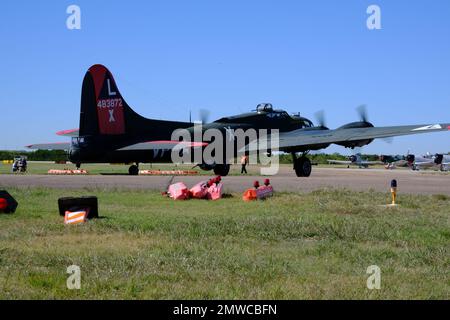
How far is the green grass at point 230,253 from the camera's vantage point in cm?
690

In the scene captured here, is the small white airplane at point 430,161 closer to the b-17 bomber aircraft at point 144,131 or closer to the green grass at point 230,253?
the b-17 bomber aircraft at point 144,131

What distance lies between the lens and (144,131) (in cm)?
3953

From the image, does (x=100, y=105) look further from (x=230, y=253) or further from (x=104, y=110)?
(x=230, y=253)

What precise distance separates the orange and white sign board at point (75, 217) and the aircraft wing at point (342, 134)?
76.8 feet

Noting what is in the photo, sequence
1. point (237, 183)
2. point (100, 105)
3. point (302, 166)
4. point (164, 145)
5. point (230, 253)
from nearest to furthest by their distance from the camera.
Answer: point (230, 253) → point (237, 183) → point (302, 166) → point (100, 105) → point (164, 145)

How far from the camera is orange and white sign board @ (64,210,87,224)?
12727 millimetres

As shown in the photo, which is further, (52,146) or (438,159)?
(438,159)

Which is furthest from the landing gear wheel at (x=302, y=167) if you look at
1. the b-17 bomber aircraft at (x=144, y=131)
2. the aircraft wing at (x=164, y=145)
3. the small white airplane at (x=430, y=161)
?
the small white airplane at (x=430, y=161)

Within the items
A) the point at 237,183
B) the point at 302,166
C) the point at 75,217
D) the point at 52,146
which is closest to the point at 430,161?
the point at 302,166

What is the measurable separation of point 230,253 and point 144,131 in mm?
31047

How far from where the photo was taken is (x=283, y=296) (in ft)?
21.7

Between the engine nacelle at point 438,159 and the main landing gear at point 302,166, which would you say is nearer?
the main landing gear at point 302,166

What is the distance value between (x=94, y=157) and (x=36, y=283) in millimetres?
31688
